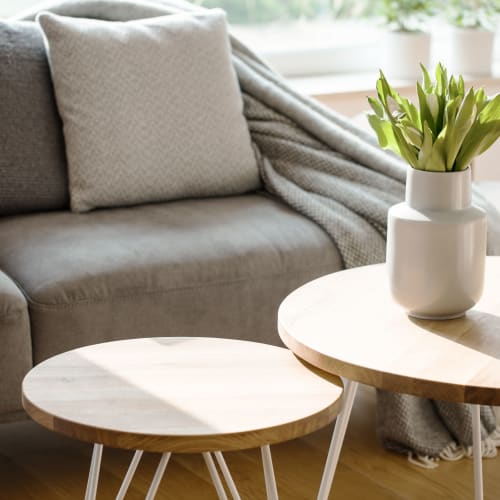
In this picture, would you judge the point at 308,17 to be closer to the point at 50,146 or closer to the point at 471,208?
the point at 50,146

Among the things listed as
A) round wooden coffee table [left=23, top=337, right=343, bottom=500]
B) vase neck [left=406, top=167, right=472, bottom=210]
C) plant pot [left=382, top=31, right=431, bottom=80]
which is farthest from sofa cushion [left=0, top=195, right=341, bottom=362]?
plant pot [left=382, top=31, right=431, bottom=80]

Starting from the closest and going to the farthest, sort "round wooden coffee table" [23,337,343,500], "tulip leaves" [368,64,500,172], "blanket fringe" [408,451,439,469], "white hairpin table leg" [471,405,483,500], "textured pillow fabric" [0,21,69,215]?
"round wooden coffee table" [23,337,343,500] < "tulip leaves" [368,64,500,172] < "white hairpin table leg" [471,405,483,500] < "blanket fringe" [408,451,439,469] < "textured pillow fabric" [0,21,69,215]

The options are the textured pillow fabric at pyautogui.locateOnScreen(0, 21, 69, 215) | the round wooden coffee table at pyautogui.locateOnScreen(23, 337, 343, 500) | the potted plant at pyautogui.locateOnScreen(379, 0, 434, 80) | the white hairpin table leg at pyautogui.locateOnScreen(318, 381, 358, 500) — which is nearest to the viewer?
the round wooden coffee table at pyautogui.locateOnScreen(23, 337, 343, 500)

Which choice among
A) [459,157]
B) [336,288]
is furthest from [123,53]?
[459,157]

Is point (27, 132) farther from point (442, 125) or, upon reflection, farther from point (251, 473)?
point (442, 125)

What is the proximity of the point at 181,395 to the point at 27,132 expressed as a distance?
4.19 feet

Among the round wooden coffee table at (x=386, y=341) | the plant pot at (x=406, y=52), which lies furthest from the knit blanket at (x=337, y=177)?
the plant pot at (x=406, y=52)

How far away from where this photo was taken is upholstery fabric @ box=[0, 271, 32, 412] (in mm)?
2053

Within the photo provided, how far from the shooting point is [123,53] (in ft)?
8.55

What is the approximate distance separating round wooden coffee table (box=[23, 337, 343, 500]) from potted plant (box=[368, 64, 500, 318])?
215mm

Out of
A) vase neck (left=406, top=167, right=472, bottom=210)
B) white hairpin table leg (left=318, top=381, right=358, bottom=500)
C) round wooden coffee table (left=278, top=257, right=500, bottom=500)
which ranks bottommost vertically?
white hairpin table leg (left=318, top=381, right=358, bottom=500)

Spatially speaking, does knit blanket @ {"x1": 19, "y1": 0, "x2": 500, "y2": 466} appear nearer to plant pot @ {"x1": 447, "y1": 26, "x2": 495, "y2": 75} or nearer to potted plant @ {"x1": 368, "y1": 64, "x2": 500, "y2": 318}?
potted plant @ {"x1": 368, "y1": 64, "x2": 500, "y2": 318}

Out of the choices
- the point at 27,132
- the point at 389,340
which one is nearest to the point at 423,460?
the point at 389,340

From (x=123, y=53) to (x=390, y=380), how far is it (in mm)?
1430
